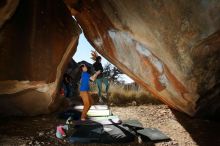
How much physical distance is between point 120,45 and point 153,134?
236cm

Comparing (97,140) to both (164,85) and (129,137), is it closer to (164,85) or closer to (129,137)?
(129,137)

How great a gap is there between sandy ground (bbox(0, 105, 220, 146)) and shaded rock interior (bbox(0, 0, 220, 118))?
1.42ft

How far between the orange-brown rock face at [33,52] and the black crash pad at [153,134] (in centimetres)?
276

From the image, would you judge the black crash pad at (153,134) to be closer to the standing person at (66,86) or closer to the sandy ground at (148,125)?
the sandy ground at (148,125)

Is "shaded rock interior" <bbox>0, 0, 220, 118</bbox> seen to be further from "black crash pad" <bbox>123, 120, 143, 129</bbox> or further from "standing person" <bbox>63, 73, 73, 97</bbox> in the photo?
"standing person" <bbox>63, 73, 73, 97</bbox>

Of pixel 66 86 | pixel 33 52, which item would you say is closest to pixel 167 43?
pixel 33 52

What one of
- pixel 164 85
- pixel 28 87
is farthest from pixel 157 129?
pixel 28 87

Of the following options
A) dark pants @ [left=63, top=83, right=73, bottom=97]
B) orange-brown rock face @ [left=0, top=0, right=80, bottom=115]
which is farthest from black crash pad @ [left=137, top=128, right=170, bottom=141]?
dark pants @ [left=63, top=83, right=73, bottom=97]

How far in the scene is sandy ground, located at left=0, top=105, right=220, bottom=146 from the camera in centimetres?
601

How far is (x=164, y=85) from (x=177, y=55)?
43.2 inches

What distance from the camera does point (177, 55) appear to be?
6.36 m

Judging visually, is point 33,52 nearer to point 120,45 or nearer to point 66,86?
point 120,45

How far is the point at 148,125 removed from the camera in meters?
7.46

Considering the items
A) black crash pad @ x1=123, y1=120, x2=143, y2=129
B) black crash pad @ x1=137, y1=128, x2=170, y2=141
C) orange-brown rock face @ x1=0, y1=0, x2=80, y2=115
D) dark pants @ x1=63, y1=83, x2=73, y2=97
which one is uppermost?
orange-brown rock face @ x1=0, y1=0, x2=80, y2=115
